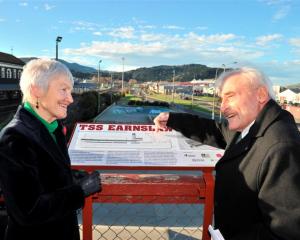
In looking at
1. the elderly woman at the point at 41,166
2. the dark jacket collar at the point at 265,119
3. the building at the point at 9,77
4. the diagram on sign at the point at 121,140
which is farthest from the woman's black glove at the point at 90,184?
the building at the point at 9,77

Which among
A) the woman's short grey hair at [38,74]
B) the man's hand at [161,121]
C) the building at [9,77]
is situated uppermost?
the woman's short grey hair at [38,74]

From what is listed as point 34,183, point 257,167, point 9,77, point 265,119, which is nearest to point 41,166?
point 34,183

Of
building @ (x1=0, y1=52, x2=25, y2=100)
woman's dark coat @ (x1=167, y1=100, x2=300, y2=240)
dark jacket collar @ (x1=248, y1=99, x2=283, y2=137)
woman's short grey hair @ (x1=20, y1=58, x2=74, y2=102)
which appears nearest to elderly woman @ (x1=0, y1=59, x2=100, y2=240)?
woman's short grey hair @ (x1=20, y1=58, x2=74, y2=102)

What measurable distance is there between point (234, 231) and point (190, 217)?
5.38 metres

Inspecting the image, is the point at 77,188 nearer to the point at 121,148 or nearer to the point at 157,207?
the point at 121,148

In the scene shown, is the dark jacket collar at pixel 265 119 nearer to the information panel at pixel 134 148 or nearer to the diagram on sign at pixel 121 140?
the information panel at pixel 134 148

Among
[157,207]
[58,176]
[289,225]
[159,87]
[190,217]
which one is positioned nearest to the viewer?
[289,225]

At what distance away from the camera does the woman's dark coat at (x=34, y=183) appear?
1892 millimetres

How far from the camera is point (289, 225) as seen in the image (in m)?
1.90

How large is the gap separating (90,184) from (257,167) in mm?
1008

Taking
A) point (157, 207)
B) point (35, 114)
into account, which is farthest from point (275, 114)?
point (157, 207)

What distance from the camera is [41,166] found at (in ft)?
6.75

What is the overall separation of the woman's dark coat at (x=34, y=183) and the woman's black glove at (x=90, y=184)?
0.06 m

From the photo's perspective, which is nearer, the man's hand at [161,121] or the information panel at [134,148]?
the information panel at [134,148]
